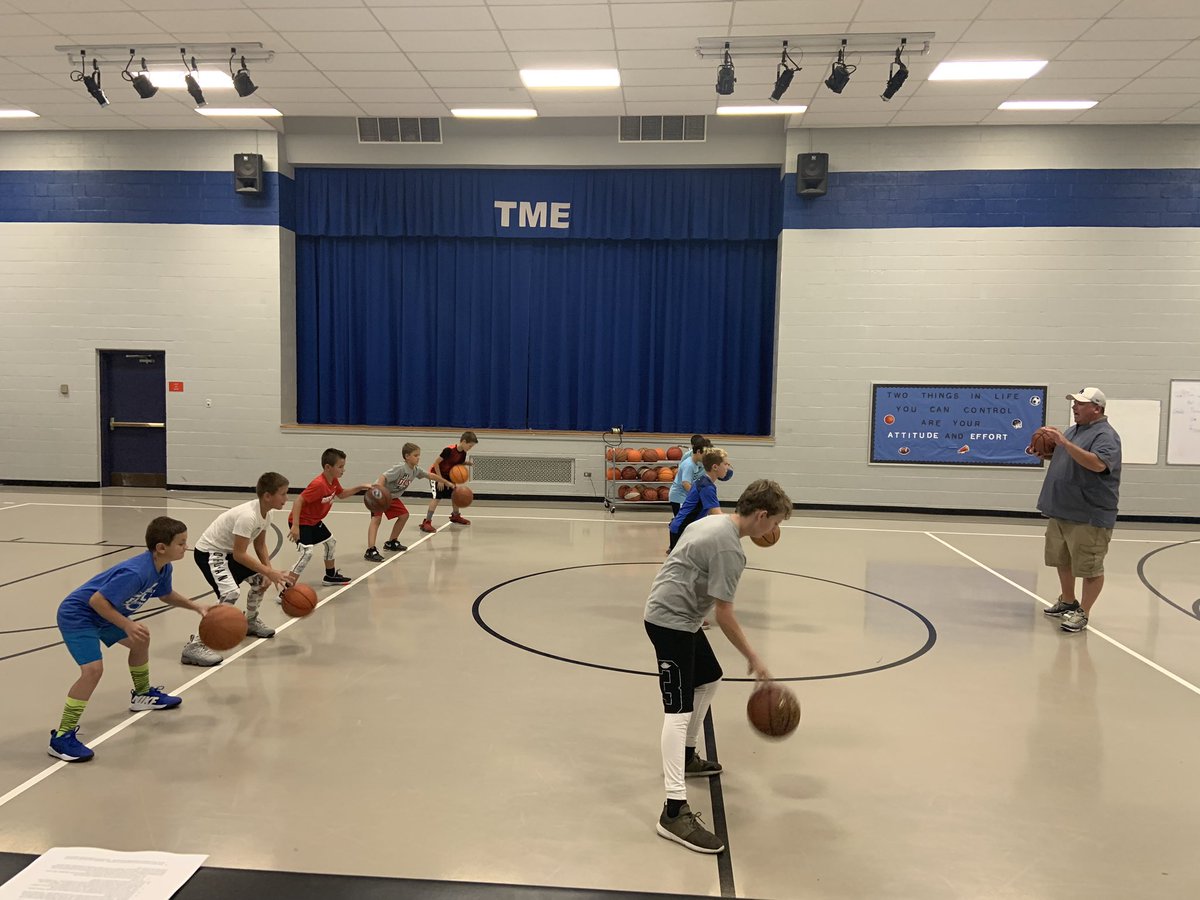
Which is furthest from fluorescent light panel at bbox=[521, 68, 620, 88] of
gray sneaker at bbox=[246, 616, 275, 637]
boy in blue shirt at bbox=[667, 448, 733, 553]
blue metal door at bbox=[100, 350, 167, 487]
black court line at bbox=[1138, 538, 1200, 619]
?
black court line at bbox=[1138, 538, 1200, 619]

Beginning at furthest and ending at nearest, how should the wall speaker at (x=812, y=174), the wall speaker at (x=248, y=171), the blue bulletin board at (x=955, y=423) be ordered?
the wall speaker at (x=248, y=171) < the blue bulletin board at (x=955, y=423) < the wall speaker at (x=812, y=174)

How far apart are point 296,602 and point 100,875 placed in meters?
2.66

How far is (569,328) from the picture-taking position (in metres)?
13.9

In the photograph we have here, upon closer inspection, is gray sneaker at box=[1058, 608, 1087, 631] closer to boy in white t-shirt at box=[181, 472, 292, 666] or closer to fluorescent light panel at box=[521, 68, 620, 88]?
boy in white t-shirt at box=[181, 472, 292, 666]

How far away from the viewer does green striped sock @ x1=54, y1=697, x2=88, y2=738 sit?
4020 mm

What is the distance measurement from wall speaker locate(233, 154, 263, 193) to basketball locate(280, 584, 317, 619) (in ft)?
A: 29.9

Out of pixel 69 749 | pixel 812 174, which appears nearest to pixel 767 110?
pixel 812 174

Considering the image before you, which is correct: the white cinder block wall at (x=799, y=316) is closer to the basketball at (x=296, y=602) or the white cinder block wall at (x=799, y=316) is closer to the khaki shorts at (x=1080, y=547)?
the khaki shorts at (x=1080, y=547)

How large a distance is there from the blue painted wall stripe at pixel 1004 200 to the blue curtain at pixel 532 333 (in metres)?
1.91

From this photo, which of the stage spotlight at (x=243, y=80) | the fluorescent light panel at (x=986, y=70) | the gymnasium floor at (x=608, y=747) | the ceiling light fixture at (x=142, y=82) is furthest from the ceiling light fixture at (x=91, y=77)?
the fluorescent light panel at (x=986, y=70)

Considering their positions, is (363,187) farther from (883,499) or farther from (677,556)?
(677,556)

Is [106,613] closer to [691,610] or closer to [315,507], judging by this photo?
[691,610]

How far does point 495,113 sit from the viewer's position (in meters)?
11.8

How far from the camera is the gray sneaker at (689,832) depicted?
3312 mm
